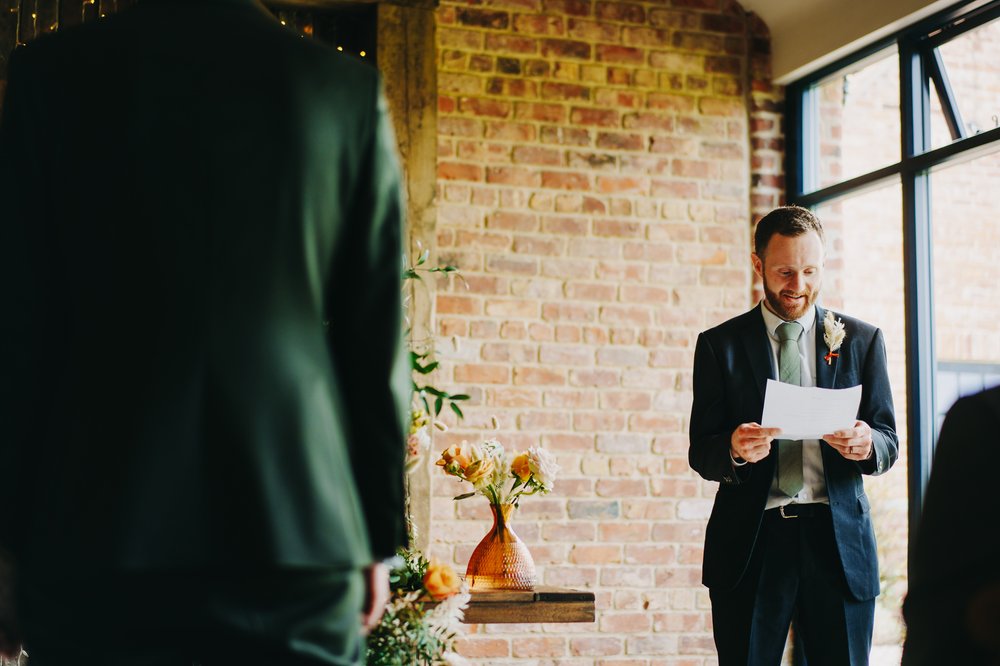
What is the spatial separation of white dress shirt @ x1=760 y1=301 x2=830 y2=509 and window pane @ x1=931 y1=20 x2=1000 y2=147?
4.18 ft

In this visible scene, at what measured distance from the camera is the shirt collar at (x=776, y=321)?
306 centimetres

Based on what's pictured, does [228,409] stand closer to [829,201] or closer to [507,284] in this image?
[507,284]

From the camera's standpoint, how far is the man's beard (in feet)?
10.0

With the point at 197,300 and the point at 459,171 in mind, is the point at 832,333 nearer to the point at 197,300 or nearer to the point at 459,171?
the point at 459,171

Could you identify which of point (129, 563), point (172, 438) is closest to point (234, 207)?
point (172, 438)

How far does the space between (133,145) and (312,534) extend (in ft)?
1.42

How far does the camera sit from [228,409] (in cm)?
110

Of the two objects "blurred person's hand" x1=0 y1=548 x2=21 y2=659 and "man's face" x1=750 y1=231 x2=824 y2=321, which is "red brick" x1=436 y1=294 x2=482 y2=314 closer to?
"man's face" x1=750 y1=231 x2=824 y2=321

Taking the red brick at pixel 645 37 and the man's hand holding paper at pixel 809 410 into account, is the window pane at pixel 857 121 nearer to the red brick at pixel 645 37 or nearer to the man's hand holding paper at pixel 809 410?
the red brick at pixel 645 37

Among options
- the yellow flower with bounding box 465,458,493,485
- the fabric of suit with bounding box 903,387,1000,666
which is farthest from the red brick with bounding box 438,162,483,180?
the fabric of suit with bounding box 903,387,1000,666

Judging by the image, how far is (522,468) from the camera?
3.27 metres

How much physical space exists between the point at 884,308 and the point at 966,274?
1.39 ft

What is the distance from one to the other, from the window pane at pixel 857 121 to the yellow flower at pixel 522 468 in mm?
2014

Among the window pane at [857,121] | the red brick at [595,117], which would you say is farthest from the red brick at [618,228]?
the window pane at [857,121]
